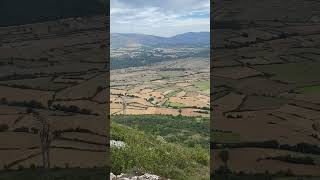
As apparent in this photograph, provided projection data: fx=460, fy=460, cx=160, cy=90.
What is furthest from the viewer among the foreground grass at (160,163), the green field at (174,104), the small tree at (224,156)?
the green field at (174,104)

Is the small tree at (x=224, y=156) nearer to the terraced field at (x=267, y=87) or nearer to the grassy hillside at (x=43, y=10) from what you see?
the terraced field at (x=267, y=87)

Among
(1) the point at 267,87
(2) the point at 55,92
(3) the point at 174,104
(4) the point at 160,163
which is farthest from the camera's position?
(3) the point at 174,104

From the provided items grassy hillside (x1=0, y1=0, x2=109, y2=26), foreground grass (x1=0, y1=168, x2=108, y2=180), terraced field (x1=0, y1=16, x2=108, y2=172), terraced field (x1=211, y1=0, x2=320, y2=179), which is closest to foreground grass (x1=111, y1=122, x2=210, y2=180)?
foreground grass (x1=0, y1=168, x2=108, y2=180)

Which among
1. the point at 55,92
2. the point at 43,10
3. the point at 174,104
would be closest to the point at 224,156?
the point at 55,92

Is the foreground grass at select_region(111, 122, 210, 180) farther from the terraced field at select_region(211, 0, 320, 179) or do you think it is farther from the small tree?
the terraced field at select_region(211, 0, 320, 179)

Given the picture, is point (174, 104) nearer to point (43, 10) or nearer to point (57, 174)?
point (57, 174)

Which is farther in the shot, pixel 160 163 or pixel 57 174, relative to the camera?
pixel 160 163

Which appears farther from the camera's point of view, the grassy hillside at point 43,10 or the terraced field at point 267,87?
the grassy hillside at point 43,10

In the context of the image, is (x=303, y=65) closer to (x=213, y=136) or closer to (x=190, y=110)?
(x=213, y=136)

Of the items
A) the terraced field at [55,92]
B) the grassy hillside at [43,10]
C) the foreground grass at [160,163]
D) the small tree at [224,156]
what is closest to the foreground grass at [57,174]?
Answer: the terraced field at [55,92]

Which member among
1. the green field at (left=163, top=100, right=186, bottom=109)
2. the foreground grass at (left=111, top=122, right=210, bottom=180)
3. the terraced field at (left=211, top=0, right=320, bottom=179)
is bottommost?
the green field at (left=163, top=100, right=186, bottom=109)

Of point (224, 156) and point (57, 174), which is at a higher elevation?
point (224, 156)

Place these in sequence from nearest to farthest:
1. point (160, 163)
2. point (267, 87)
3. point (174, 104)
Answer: point (267, 87) → point (160, 163) → point (174, 104)
